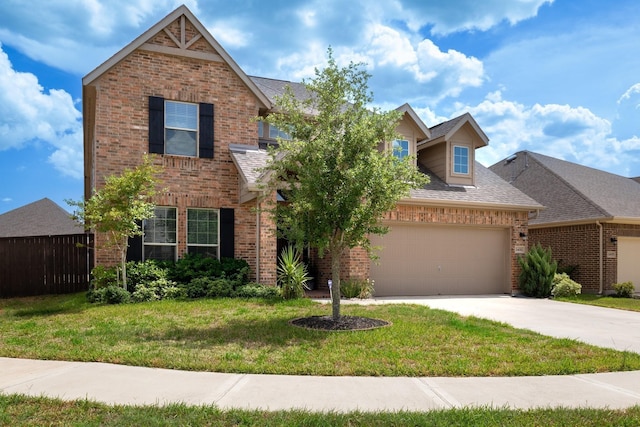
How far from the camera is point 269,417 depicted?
4375 millimetres

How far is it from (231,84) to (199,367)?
10197 millimetres

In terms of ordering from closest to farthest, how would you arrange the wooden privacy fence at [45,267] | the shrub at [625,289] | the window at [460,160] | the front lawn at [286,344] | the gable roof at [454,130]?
the front lawn at [286,344]
the wooden privacy fence at [45,267]
the gable roof at [454,130]
the shrub at [625,289]
the window at [460,160]

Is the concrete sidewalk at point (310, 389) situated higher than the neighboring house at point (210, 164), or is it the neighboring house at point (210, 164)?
the neighboring house at point (210, 164)

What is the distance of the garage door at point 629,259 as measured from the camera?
18453 millimetres

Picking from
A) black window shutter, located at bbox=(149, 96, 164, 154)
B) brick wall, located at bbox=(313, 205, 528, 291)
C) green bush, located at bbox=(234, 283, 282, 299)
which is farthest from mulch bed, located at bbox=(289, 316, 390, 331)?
black window shutter, located at bbox=(149, 96, 164, 154)

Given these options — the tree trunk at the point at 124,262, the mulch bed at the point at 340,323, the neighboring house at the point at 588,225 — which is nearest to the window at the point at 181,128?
the tree trunk at the point at 124,262

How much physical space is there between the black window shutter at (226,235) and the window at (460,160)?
27.0 feet

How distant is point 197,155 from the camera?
14.0 meters

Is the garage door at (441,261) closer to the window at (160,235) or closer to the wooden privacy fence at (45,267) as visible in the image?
the window at (160,235)

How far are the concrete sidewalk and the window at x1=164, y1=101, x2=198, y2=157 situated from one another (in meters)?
8.59

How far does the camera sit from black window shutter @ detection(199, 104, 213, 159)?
1401cm

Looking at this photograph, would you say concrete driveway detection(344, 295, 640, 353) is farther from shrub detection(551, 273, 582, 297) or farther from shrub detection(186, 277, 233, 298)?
shrub detection(186, 277, 233, 298)

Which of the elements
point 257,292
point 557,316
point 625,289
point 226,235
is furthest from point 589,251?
point 226,235

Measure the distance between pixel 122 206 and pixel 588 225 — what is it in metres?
16.1
